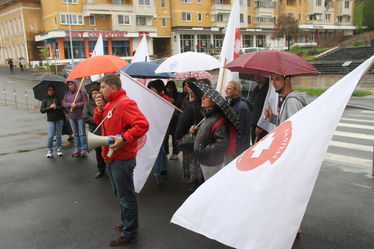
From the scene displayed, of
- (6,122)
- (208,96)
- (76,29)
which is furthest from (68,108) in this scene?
(76,29)

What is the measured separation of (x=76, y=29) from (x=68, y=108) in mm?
43165

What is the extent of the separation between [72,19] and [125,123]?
48.1m

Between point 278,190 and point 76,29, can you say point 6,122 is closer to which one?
point 278,190

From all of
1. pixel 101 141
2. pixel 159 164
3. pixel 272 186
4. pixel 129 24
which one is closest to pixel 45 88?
pixel 159 164

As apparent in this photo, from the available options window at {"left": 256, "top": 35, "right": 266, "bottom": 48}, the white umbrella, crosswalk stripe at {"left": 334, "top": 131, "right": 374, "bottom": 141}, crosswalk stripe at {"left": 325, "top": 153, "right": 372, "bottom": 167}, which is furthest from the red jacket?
window at {"left": 256, "top": 35, "right": 266, "bottom": 48}

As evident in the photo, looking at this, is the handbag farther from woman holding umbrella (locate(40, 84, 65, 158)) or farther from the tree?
the tree

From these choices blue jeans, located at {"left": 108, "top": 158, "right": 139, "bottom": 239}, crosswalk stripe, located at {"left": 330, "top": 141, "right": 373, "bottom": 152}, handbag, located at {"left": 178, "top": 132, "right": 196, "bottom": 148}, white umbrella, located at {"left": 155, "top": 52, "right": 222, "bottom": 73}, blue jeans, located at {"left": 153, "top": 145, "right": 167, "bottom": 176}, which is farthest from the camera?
crosswalk stripe, located at {"left": 330, "top": 141, "right": 373, "bottom": 152}

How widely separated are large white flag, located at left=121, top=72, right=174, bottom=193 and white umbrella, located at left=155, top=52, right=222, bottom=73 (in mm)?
1034

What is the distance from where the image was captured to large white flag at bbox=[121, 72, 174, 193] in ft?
16.0

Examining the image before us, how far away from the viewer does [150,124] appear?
16.6 ft

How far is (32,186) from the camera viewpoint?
621 cm

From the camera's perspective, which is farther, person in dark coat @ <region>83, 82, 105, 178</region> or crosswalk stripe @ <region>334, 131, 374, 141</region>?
crosswalk stripe @ <region>334, 131, 374, 141</region>

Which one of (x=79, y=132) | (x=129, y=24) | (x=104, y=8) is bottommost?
(x=79, y=132)

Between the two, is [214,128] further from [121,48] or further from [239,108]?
[121,48]
